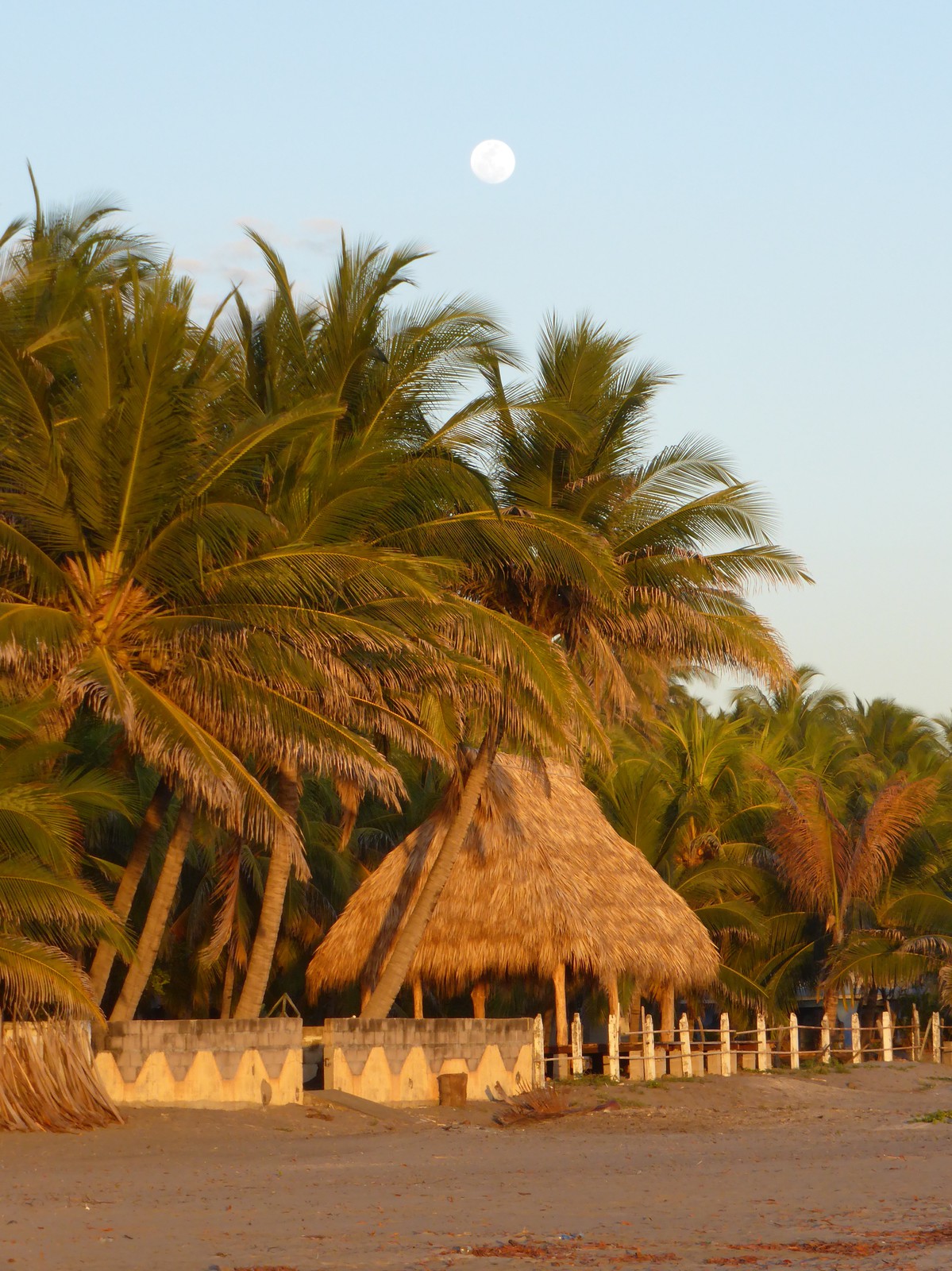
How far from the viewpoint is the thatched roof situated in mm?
19594

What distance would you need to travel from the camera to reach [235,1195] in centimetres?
1002

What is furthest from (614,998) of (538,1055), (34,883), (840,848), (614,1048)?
(34,883)

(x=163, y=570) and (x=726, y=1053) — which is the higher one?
(x=163, y=570)

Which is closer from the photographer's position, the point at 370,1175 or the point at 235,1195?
the point at 235,1195

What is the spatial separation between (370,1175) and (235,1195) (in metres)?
1.49

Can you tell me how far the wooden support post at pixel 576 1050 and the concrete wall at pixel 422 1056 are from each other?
3.61ft

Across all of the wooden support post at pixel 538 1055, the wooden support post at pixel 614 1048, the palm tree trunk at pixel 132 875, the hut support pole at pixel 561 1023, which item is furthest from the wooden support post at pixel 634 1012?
the palm tree trunk at pixel 132 875

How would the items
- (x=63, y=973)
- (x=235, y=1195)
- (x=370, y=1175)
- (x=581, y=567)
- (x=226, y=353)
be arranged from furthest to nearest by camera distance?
1. (x=581, y=567)
2. (x=226, y=353)
3. (x=63, y=973)
4. (x=370, y=1175)
5. (x=235, y=1195)

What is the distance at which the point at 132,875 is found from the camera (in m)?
16.6

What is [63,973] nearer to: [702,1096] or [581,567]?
[581,567]

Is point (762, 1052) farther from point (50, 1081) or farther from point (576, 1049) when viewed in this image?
point (50, 1081)

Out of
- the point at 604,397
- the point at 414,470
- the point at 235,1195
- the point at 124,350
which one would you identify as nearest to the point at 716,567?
the point at 604,397

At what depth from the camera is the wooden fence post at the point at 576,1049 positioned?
19.8m

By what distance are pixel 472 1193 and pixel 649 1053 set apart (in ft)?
37.5
